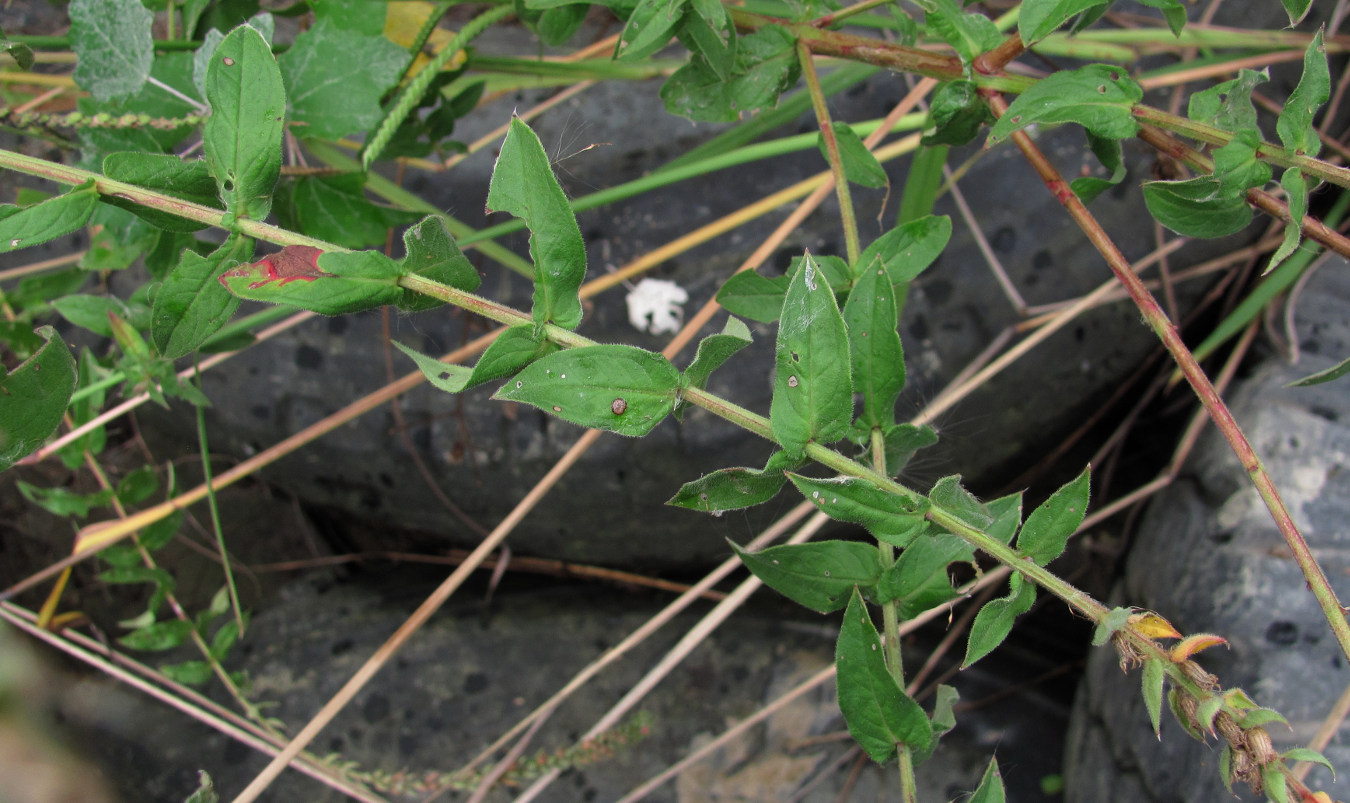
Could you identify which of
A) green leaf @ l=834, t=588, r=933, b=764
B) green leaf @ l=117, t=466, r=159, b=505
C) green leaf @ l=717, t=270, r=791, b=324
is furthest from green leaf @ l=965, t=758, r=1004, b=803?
green leaf @ l=117, t=466, r=159, b=505

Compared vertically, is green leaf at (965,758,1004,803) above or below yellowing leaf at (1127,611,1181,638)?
below

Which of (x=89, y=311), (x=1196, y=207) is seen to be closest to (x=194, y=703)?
(x=89, y=311)

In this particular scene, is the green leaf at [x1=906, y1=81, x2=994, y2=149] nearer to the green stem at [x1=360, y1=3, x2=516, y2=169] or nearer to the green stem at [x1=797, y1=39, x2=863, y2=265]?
the green stem at [x1=797, y1=39, x2=863, y2=265]

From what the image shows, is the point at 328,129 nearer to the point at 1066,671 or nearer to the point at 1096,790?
the point at 1096,790

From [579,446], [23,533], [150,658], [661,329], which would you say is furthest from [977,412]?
[23,533]

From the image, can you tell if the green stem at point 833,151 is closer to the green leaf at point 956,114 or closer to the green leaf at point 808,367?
the green leaf at point 956,114

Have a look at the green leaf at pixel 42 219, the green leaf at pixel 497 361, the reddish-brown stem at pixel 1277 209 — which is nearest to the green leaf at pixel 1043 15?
the reddish-brown stem at pixel 1277 209
